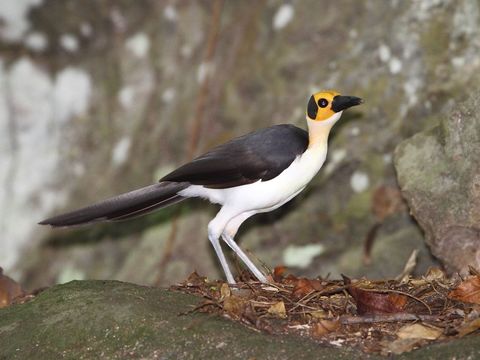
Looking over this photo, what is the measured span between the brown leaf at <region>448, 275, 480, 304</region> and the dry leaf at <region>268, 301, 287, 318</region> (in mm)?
835

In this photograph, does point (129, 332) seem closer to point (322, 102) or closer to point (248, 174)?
point (248, 174)

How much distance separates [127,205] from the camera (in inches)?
189

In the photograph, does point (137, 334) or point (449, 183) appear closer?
point (137, 334)

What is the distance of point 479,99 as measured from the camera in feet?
15.0

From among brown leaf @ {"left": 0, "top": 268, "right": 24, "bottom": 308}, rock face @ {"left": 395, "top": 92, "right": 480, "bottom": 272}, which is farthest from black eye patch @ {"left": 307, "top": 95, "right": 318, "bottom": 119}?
brown leaf @ {"left": 0, "top": 268, "right": 24, "bottom": 308}

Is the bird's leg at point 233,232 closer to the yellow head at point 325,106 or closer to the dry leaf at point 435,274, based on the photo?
the yellow head at point 325,106

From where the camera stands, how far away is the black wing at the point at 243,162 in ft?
15.6

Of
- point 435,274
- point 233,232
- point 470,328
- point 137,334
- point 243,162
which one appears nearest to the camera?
point 470,328

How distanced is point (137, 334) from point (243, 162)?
146 cm

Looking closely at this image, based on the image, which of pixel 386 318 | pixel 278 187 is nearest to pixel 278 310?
pixel 386 318

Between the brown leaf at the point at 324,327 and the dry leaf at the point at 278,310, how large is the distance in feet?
0.69

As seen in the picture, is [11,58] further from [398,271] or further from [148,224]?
[398,271]

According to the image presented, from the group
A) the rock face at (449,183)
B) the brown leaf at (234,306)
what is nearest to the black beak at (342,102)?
the rock face at (449,183)

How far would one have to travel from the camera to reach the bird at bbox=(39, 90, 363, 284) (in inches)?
187
